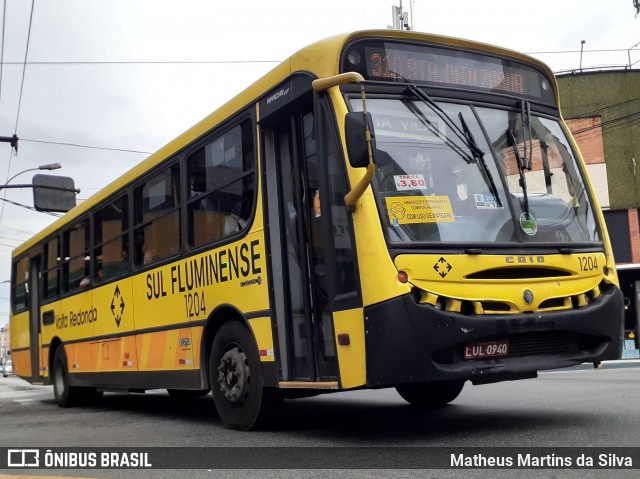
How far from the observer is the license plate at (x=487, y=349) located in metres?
5.68

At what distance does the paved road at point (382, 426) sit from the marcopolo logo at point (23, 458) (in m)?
0.39

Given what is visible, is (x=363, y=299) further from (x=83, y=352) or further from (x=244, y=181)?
(x=83, y=352)

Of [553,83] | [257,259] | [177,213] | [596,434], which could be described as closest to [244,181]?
[257,259]

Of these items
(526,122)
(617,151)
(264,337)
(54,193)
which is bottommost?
(264,337)

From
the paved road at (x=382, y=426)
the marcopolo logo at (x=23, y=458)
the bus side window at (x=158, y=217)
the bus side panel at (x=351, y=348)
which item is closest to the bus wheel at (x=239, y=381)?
the paved road at (x=382, y=426)

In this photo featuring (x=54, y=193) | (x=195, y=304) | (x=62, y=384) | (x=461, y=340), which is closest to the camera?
(x=461, y=340)

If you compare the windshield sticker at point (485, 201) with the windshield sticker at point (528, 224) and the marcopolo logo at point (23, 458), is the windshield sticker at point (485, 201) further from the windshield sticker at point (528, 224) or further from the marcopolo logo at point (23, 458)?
the marcopolo logo at point (23, 458)

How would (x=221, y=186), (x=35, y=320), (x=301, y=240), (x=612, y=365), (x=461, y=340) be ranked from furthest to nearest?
(x=612, y=365) < (x=35, y=320) < (x=221, y=186) < (x=301, y=240) < (x=461, y=340)

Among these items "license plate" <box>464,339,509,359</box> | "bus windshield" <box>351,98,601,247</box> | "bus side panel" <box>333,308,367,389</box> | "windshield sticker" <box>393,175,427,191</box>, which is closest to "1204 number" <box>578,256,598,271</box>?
"bus windshield" <box>351,98,601,247</box>

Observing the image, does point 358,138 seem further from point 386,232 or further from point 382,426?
point 382,426

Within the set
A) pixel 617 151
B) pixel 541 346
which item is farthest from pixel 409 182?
pixel 617 151

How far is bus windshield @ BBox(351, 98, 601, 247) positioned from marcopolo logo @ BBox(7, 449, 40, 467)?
3428 mm

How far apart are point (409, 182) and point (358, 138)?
0.59 meters

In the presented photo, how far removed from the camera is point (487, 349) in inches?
226
